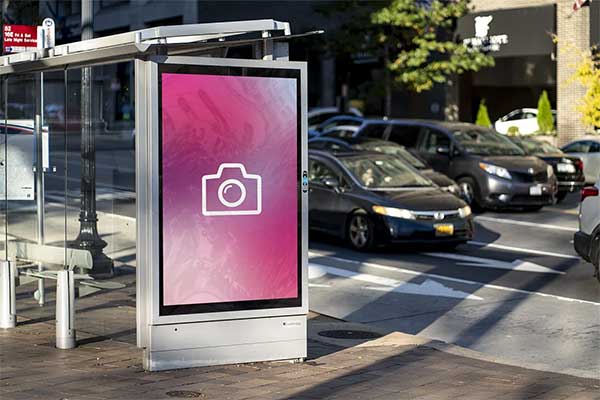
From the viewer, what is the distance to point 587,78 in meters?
20.7

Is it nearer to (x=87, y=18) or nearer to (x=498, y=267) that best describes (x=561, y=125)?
(x=498, y=267)

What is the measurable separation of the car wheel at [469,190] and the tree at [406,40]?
14.3 m

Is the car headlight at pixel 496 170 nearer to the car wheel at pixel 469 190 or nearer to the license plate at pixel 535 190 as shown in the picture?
the car wheel at pixel 469 190

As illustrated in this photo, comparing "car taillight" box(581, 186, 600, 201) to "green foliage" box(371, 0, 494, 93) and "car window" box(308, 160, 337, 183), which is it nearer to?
"car window" box(308, 160, 337, 183)

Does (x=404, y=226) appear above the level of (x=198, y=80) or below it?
below

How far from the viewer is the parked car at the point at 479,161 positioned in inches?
880

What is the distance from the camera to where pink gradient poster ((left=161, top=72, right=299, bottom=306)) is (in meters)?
8.41

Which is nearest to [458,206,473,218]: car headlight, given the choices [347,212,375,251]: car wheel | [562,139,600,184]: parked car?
[347,212,375,251]: car wheel

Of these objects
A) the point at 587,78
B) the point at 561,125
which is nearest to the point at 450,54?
the point at 561,125

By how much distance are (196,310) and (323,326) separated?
2.89 metres

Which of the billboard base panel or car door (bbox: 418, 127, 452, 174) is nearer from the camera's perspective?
the billboard base panel

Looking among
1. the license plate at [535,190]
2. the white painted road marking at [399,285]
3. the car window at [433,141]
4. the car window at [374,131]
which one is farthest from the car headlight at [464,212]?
the car window at [374,131]

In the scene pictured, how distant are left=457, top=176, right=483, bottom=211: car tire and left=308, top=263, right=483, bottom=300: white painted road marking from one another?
780cm

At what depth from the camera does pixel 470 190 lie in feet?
74.6
